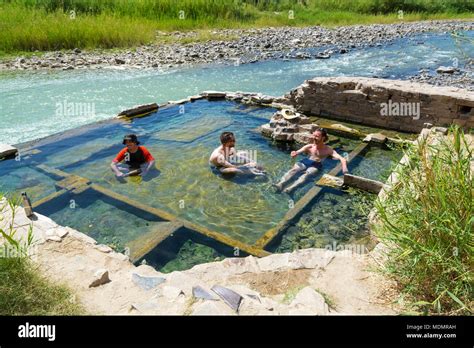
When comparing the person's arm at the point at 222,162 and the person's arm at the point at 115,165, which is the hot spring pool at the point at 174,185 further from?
the person's arm at the point at 222,162

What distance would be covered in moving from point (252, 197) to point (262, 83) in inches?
375

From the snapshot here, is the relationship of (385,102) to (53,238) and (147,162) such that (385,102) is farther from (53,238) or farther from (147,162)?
(53,238)

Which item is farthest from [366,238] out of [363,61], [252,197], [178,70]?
[363,61]

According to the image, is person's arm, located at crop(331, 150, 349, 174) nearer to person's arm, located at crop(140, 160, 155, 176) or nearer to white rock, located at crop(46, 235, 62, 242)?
person's arm, located at crop(140, 160, 155, 176)

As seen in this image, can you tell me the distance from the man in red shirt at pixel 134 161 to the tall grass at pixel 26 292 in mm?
3668

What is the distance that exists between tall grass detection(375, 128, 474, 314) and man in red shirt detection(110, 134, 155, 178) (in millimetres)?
4916

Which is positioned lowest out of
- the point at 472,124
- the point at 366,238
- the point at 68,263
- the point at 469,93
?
the point at 366,238

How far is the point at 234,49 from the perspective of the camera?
788 inches

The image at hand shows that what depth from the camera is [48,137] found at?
877 centimetres

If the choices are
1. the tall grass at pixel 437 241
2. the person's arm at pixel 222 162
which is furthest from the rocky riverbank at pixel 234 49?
the tall grass at pixel 437 241

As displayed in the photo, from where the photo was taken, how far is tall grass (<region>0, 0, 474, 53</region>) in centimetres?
1772

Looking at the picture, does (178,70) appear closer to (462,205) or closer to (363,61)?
(363,61)

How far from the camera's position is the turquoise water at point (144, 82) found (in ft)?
34.6

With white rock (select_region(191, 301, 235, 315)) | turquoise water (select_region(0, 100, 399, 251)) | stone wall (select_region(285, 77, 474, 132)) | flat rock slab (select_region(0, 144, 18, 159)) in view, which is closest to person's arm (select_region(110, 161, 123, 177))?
turquoise water (select_region(0, 100, 399, 251))
